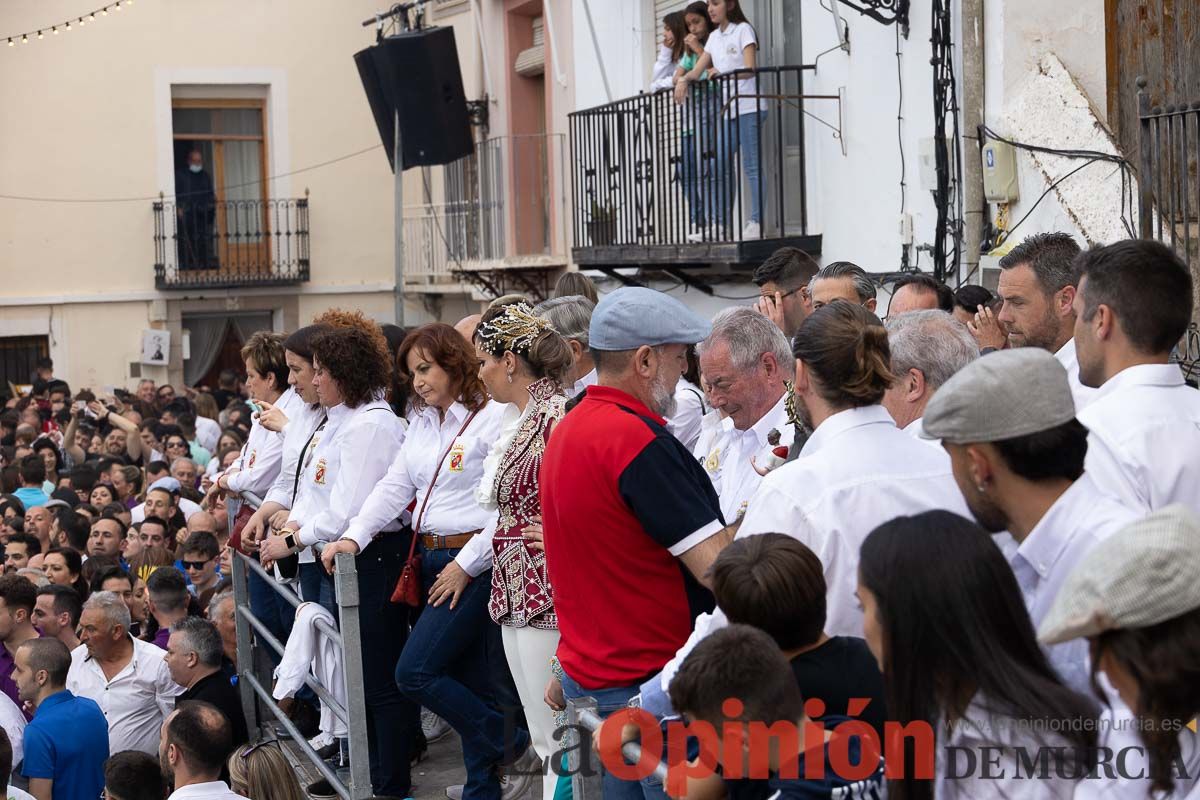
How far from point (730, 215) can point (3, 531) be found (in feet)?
17.9

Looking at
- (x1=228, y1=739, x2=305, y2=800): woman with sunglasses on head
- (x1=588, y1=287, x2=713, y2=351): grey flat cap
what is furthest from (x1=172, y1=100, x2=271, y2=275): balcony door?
(x1=588, y1=287, x2=713, y2=351): grey flat cap

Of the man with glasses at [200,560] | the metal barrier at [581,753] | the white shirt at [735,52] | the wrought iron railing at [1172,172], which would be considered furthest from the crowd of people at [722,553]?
the white shirt at [735,52]

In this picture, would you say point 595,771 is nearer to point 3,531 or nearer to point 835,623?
point 835,623

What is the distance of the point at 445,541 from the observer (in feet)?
18.1

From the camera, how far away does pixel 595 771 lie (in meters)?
3.34

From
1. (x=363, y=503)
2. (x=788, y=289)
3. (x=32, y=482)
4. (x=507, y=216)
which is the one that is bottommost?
(x=32, y=482)

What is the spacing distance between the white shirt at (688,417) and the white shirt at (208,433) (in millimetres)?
10084

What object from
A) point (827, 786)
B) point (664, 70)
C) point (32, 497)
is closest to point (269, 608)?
point (827, 786)

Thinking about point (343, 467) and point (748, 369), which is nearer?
point (748, 369)

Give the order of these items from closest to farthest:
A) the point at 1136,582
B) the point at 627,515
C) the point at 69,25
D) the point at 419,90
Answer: the point at 1136,582
the point at 627,515
the point at 419,90
the point at 69,25

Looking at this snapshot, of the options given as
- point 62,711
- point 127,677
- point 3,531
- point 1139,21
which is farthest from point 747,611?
point 3,531

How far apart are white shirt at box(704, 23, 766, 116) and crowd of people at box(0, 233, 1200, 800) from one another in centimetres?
456

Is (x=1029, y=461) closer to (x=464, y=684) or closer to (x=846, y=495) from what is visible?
(x=846, y=495)

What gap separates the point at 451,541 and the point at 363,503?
1.37 feet
